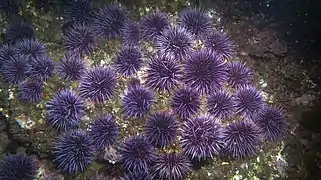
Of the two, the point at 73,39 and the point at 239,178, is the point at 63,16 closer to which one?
the point at 73,39

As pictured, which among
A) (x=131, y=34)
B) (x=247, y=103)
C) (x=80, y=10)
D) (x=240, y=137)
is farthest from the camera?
(x=80, y=10)

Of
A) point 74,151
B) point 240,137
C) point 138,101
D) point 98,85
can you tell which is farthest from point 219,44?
point 74,151

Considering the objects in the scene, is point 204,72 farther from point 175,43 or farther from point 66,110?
point 66,110

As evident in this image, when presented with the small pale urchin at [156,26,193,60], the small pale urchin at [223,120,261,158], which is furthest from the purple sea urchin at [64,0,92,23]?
the small pale urchin at [223,120,261,158]

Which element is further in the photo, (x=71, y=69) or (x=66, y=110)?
(x=71, y=69)

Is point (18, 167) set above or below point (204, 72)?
below

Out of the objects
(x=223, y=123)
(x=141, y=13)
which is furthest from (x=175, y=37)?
(x=223, y=123)

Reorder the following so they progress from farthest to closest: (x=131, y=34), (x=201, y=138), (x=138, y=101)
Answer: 1. (x=131, y=34)
2. (x=138, y=101)
3. (x=201, y=138)
